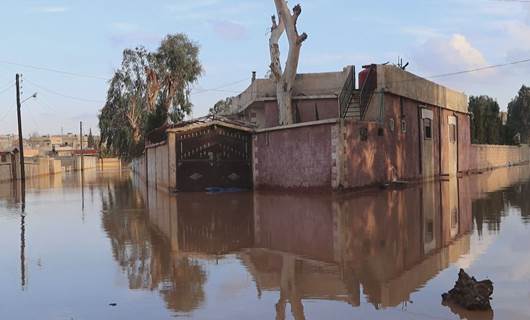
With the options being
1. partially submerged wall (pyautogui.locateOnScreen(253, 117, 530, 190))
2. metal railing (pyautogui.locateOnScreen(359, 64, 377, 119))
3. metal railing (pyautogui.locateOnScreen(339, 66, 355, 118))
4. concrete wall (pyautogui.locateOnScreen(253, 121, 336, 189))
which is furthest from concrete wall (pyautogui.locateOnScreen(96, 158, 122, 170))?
metal railing (pyautogui.locateOnScreen(359, 64, 377, 119))

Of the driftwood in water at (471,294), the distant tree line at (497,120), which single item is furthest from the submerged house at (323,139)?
the distant tree line at (497,120)

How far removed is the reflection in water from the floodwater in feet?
0.10

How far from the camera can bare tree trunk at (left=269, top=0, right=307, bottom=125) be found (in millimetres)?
27719

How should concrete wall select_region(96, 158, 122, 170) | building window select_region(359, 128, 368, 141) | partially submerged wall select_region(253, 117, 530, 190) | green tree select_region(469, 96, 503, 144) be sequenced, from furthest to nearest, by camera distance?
concrete wall select_region(96, 158, 122, 170) < green tree select_region(469, 96, 503, 144) < building window select_region(359, 128, 368, 141) < partially submerged wall select_region(253, 117, 530, 190)

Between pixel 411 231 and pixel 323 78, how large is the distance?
59.2ft

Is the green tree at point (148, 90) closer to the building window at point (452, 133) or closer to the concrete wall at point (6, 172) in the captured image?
the concrete wall at point (6, 172)

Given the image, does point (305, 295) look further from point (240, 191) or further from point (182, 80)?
point (182, 80)

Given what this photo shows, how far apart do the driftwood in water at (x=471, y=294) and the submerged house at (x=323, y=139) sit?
16.2 meters

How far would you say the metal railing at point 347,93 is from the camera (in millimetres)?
27000

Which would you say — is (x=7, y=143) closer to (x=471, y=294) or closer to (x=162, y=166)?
(x=162, y=166)

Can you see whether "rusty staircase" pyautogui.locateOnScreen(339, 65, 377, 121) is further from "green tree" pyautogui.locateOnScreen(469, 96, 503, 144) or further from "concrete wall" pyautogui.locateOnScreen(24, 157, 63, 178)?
"concrete wall" pyautogui.locateOnScreen(24, 157, 63, 178)

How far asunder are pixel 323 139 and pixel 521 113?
7169cm

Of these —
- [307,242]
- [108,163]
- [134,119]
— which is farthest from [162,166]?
[108,163]

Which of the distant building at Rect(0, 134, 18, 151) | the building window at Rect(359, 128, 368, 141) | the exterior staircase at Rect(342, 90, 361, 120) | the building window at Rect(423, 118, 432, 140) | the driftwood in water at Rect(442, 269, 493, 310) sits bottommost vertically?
the driftwood in water at Rect(442, 269, 493, 310)
